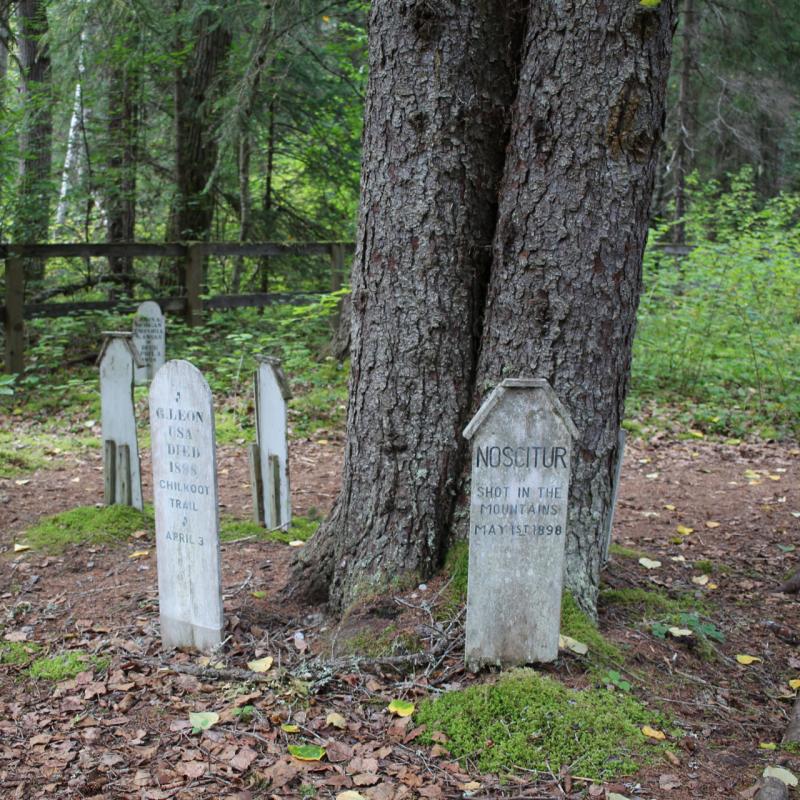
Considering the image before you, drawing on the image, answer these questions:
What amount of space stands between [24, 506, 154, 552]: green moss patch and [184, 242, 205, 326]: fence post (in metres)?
6.30

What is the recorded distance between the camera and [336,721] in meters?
3.09

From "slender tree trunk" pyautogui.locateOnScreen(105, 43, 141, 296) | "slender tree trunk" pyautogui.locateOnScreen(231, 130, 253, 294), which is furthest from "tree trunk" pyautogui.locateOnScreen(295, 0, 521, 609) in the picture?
"slender tree trunk" pyautogui.locateOnScreen(105, 43, 141, 296)

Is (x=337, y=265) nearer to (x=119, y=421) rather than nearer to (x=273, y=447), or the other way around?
(x=119, y=421)

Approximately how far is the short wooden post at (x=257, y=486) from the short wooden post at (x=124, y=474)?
2.93 feet

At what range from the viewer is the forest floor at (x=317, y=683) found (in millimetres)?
2809

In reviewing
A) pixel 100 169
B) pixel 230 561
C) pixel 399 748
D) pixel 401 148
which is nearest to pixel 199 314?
pixel 100 169

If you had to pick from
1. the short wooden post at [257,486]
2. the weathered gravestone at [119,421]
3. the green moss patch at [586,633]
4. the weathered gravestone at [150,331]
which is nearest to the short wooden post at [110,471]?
the weathered gravestone at [119,421]

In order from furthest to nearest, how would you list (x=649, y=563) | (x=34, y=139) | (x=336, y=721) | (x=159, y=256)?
(x=159, y=256) → (x=34, y=139) → (x=649, y=563) → (x=336, y=721)

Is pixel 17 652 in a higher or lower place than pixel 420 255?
lower

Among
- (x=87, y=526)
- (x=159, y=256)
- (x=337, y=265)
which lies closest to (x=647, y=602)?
(x=87, y=526)

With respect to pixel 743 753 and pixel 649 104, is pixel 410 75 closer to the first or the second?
pixel 649 104

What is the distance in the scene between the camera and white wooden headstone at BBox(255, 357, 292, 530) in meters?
5.38

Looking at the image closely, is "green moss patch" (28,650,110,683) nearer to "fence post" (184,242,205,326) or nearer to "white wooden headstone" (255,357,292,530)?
"white wooden headstone" (255,357,292,530)

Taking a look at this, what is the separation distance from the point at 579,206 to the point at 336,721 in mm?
2273
